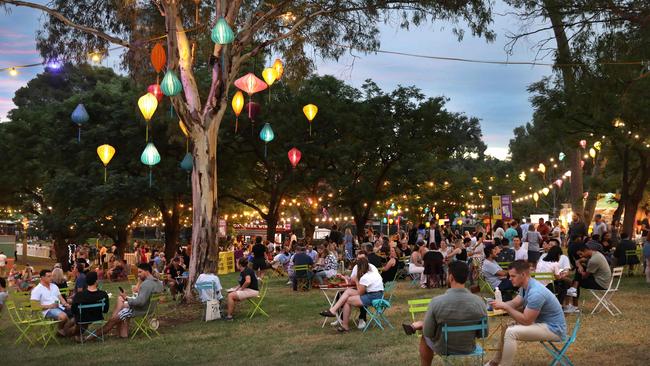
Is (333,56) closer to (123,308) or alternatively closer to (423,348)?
(123,308)

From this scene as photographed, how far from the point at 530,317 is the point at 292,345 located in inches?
155

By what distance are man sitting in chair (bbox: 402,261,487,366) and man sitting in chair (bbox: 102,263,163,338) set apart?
5.68 metres

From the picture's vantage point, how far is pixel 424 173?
28.0 metres

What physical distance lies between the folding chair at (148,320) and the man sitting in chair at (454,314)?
18.9ft

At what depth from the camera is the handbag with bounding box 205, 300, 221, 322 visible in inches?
466

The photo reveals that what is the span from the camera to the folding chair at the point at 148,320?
33.8 feet

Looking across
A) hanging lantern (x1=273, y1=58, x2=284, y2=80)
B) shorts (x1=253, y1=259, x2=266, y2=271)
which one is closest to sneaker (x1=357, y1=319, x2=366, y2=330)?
hanging lantern (x1=273, y1=58, x2=284, y2=80)

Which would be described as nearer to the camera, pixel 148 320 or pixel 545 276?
pixel 545 276

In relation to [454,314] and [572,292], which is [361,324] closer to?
[572,292]

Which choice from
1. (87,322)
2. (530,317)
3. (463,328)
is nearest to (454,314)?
(463,328)

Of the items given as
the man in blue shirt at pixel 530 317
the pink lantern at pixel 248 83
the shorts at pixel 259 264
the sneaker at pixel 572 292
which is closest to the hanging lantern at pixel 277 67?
the pink lantern at pixel 248 83

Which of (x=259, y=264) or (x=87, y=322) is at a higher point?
(x=259, y=264)

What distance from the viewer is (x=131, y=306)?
10141 millimetres

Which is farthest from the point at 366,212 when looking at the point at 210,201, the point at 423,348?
the point at 423,348
